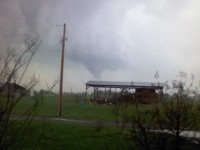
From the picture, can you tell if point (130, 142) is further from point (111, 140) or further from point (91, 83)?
point (91, 83)

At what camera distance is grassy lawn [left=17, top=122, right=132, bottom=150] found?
14.0 m

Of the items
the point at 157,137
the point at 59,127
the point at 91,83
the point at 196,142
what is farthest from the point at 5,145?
the point at 91,83

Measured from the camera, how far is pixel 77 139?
1553 cm

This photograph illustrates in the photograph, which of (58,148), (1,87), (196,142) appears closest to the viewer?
(1,87)

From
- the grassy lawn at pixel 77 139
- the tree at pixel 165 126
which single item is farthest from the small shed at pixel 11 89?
the grassy lawn at pixel 77 139

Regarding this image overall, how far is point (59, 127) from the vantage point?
1889cm

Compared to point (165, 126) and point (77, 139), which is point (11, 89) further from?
point (77, 139)

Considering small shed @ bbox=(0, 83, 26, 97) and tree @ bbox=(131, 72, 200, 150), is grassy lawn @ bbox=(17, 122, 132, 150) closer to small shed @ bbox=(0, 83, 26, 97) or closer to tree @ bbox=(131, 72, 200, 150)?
tree @ bbox=(131, 72, 200, 150)

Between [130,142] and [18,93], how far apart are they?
11.1 meters

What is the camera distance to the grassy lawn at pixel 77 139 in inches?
553

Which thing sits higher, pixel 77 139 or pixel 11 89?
pixel 11 89

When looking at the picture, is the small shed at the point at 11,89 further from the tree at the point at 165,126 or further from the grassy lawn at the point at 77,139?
the grassy lawn at the point at 77,139

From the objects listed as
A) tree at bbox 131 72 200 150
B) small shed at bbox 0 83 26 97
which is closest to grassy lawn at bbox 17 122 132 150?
tree at bbox 131 72 200 150

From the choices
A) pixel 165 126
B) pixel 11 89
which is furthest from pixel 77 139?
pixel 11 89
